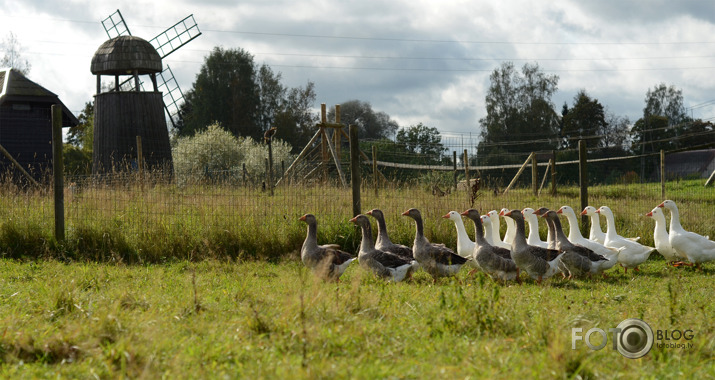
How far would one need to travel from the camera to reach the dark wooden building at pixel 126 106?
32438 mm

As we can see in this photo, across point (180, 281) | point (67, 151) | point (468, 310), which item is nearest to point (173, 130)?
point (67, 151)

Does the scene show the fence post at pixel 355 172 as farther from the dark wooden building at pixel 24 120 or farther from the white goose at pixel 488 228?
the dark wooden building at pixel 24 120

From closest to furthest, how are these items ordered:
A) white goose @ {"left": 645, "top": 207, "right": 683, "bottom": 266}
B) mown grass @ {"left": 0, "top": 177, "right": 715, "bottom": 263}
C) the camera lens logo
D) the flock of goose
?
the camera lens logo
the flock of goose
white goose @ {"left": 645, "top": 207, "right": 683, "bottom": 266}
mown grass @ {"left": 0, "top": 177, "right": 715, "bottom": 263}

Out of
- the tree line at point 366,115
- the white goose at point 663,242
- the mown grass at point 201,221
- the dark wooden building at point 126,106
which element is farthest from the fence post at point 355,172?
the tree line at point 366,115

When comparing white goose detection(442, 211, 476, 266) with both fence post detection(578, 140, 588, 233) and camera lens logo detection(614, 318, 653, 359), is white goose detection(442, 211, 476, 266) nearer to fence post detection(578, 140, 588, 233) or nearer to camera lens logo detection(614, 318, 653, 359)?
fence post detection(578, 140, 588, 233)

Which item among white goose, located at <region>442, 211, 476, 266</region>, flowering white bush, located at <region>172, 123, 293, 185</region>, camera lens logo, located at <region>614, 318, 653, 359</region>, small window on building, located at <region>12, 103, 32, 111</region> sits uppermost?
small window on building, located at <region>12, 103, 32, 111</region>

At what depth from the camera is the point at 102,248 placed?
41.3ft

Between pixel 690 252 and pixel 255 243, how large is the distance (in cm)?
773

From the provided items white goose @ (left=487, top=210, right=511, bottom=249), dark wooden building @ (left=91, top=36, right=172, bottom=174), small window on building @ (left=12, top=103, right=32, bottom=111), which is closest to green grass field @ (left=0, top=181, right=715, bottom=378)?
white goose @ (left=487, top=210, right=511, bottom=249)

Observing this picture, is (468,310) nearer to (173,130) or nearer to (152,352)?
(152,352)

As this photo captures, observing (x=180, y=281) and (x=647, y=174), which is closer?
(x=180, y=281)

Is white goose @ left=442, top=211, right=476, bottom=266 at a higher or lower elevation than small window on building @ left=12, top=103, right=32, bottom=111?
lower

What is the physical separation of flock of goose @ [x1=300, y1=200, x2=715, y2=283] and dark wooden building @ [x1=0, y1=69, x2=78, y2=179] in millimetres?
25935

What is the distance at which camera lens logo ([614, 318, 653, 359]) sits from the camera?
551 cm
